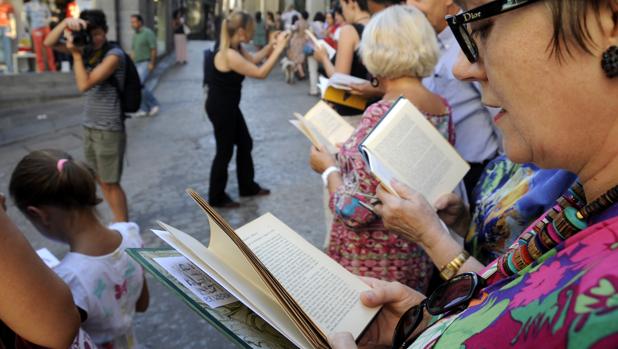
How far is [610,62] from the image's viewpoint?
2.26 ft

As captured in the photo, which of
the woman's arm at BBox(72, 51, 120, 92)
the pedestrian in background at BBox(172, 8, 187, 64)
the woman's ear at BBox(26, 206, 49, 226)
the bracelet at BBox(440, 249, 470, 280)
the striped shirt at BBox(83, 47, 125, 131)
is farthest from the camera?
the pedestrian in background at BBox(172, 8, 187, 64)

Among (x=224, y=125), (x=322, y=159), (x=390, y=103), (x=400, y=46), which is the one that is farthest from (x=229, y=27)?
(x=390, y=103)

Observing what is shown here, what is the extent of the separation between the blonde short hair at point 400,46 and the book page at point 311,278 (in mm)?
941

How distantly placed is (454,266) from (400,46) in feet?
3.32

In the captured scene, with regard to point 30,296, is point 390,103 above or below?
above

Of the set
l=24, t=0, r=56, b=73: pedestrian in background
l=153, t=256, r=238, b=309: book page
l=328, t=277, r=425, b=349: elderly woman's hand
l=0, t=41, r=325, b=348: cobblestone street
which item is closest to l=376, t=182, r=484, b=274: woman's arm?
l=328, t=277, r=425, b=349: elderly woman's hand

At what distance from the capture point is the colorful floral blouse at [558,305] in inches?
21.4

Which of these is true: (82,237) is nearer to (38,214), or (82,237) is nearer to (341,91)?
(38,214)

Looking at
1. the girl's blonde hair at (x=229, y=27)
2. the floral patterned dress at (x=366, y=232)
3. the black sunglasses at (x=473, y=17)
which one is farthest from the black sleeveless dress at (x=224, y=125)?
the black sunglasses at (x=473, y=17)

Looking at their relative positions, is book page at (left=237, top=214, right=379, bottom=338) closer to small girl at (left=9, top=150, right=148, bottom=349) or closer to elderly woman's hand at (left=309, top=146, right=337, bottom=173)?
small girl at (left=9, top=150, right=148, bottom=349)

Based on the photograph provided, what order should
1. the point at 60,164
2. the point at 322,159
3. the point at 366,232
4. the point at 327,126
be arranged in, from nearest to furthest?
the point at 60,164 < the point at 366,232 < the point at 322,159 < the point at 327,126

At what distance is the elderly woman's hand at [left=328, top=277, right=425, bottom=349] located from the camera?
1.33m

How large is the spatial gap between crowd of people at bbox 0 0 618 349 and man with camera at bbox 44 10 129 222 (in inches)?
73.8

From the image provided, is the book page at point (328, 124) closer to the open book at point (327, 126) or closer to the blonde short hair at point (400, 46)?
the open book at point (327, 126)
